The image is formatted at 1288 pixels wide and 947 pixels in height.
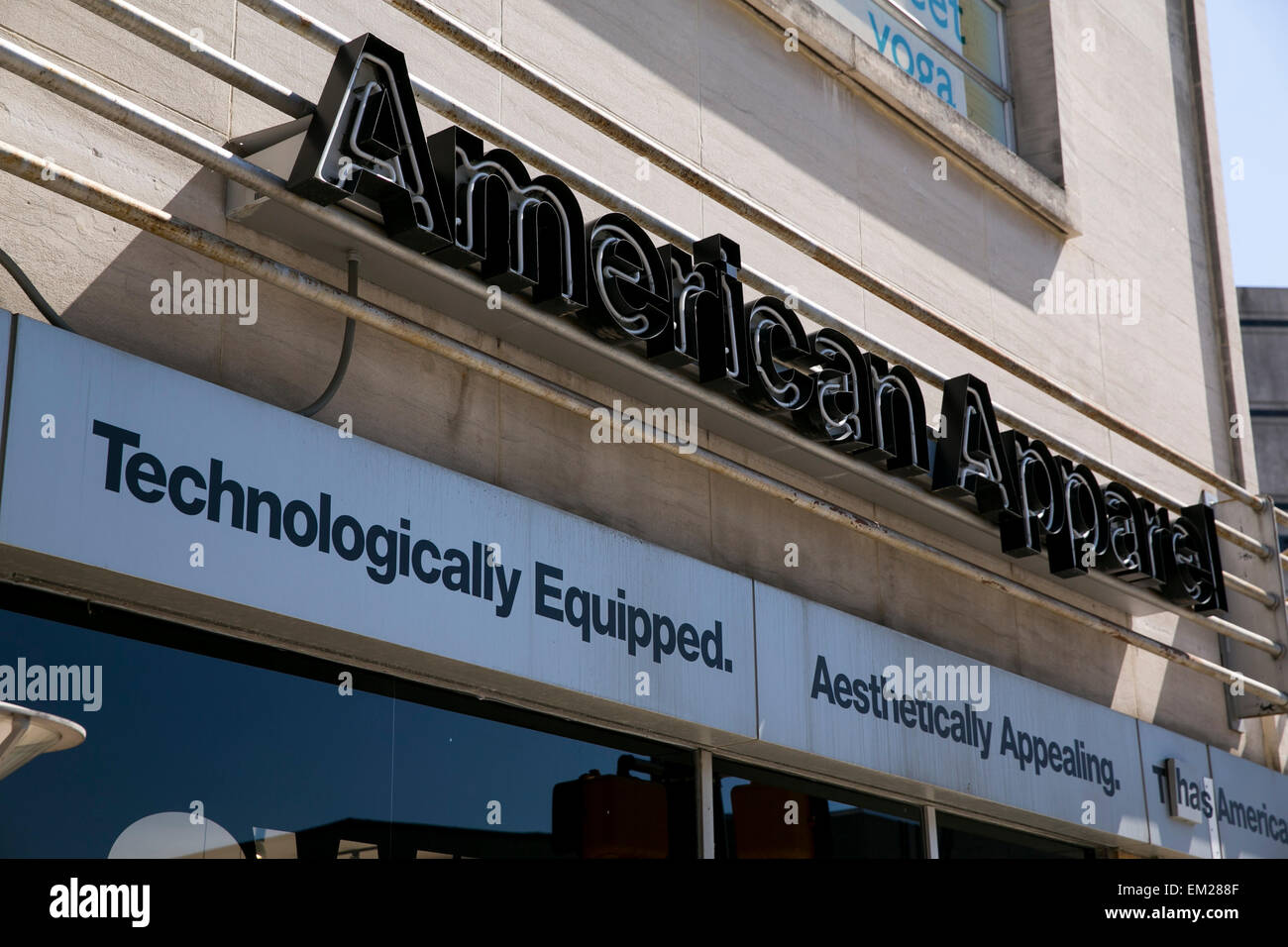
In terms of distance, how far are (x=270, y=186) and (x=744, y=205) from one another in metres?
2.84

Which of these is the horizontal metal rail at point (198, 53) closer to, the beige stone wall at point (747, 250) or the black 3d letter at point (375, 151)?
the black 3d letter at point (375, 151)

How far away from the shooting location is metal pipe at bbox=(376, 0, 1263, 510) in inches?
259

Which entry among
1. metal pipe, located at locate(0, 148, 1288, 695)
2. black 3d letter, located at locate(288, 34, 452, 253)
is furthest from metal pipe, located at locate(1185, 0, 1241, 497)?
black 3d letter, located at locate(288, 34, 452, 253)

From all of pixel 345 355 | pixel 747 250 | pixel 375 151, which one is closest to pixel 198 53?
pixel 375 151

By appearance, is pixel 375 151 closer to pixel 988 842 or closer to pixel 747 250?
pixel 747 250

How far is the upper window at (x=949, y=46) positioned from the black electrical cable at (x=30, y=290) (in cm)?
599

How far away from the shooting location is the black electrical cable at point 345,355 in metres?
5.88

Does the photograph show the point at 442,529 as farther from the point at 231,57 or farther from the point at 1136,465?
the point at 1136,465

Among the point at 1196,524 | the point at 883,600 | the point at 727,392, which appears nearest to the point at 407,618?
the point at 727,392

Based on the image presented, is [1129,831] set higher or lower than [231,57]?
lower

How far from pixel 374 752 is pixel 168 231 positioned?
2.06 m

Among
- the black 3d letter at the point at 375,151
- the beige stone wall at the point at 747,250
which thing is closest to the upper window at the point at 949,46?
the beige stone wall at the point at 747,250

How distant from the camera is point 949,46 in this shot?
1116cm

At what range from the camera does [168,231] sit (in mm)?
5289
